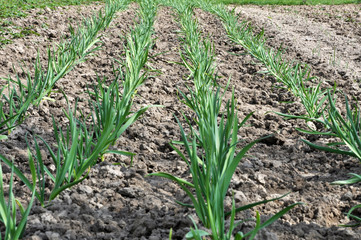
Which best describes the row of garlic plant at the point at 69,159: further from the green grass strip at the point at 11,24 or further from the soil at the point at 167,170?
the green grass strip at the point at 11,24

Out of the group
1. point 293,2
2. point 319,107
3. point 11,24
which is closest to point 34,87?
point 319,107

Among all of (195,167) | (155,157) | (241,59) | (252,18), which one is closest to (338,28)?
(252,18)

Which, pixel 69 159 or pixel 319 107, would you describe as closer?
pixel 69 159

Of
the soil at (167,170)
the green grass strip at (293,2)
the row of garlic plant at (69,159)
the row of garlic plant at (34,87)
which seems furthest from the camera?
the green grass strip at (293,2)

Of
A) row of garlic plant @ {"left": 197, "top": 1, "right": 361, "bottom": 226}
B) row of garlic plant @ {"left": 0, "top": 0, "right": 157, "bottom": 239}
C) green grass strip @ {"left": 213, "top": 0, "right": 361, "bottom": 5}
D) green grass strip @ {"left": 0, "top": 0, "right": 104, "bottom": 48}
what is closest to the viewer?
row of garlic plant @ {"left": 0, "top": 0, "right": 157, "bottom": 239}

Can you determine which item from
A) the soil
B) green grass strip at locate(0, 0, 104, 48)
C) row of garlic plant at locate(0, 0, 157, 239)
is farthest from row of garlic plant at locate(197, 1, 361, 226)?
green grass strip at locate(0, 0, 104, 48)

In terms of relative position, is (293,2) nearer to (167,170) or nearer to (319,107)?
(319,107)

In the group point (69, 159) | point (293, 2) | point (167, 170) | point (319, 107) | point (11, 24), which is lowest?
point (167, 170)

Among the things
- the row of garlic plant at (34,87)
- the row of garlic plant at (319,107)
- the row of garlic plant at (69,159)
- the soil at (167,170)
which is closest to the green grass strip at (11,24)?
the soil at (167,170)

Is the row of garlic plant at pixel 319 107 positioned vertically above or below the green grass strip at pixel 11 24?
below

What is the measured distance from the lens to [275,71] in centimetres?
341

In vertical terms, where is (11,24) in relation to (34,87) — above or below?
above

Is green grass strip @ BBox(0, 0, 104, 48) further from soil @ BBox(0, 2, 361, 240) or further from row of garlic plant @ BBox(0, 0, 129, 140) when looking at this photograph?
row of garlic plant @ BBox(0, 0, 129, 140)

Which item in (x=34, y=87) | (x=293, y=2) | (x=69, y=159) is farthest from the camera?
(x=293, y=2)
